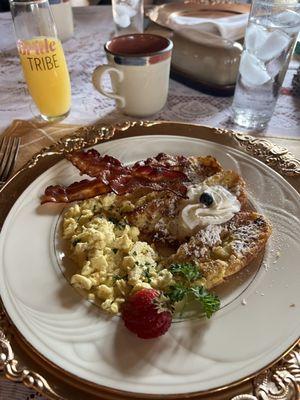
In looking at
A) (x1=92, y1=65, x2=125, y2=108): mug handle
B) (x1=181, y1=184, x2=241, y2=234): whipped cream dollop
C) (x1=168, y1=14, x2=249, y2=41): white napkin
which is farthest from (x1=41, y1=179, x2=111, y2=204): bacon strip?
(x1=168, y1=14, x2=249, y2=41): white napkin

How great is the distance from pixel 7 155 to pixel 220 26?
1.12 metres

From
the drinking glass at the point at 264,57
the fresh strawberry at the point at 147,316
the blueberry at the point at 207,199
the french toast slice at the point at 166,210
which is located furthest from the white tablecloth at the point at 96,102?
the fresh strawberry at the point at 147,316

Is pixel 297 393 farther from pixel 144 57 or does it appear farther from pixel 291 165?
pixel 144 57

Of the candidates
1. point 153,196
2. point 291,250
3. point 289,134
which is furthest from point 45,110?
point 291,250

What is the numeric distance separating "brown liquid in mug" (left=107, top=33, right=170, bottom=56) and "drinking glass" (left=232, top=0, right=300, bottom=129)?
0.33 m

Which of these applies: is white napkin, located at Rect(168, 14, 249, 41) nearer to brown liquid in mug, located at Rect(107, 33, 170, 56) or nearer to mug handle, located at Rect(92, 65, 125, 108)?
brown liquid in mug, located at Rect(107, 33, 170, 56)

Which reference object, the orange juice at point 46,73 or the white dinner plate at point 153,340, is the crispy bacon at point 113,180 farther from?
the orange juice at point 46,73

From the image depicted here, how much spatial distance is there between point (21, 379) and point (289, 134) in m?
1.25

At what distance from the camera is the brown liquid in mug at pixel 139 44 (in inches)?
61.0

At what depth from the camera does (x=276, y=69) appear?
1446mm

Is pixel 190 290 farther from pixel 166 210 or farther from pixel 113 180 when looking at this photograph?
pixel 113 180

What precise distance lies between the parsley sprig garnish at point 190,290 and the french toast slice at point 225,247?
3 centimetres

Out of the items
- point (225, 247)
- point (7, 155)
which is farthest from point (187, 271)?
point (7, 155)

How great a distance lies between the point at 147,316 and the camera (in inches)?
A: 31.0
